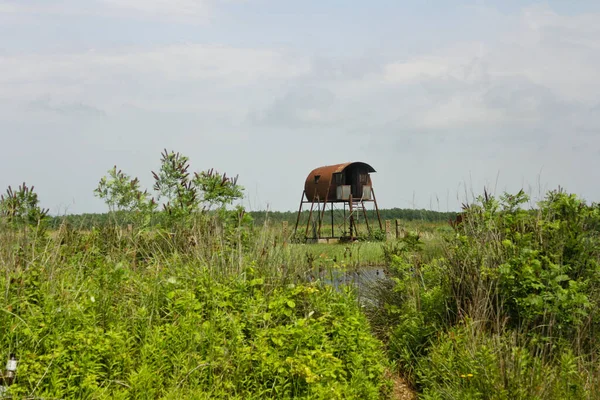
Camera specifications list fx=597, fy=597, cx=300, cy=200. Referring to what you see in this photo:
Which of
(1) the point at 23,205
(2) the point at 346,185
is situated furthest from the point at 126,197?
(2) the point at 346,185

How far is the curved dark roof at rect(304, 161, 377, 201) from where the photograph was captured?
30.5 metres

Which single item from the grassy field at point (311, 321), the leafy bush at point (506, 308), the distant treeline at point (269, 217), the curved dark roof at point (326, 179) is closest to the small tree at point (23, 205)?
the distant treeline at point (269, 217)

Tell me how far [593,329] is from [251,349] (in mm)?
4041

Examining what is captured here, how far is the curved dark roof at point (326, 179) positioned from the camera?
30.5m

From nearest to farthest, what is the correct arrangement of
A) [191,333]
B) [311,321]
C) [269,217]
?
[191,333], [311,321], [269,217]

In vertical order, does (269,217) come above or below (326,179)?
below

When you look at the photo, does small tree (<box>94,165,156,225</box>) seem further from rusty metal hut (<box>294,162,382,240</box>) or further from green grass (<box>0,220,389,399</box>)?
rusty metal hut (<box>294,162,382,240</box>)

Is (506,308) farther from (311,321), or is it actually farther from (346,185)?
(346,185)

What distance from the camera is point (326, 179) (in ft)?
102

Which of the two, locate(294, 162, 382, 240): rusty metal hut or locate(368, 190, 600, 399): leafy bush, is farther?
locate(294, 162, 382, 240): rusty metal hut

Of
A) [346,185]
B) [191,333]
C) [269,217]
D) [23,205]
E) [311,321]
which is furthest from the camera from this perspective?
[346,185]

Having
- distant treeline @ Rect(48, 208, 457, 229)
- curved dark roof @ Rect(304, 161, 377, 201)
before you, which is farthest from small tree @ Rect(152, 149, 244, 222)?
curved dark roof @ Rect(304, 161, 377, 201)

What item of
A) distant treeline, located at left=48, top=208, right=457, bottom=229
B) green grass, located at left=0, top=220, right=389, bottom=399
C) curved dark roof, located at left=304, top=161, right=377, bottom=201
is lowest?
green grass, located at left=0, top=220, right=389, bottom=399

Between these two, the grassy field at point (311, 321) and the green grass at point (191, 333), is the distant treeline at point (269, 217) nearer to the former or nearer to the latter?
the grassy field at point (311, 321)
